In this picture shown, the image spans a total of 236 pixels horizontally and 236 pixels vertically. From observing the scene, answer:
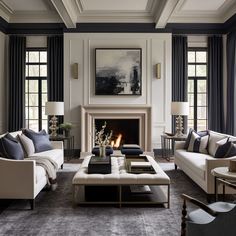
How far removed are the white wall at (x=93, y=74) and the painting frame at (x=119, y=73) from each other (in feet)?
0.42

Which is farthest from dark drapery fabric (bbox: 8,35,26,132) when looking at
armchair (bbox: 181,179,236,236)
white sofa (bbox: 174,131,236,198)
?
armchair (bbox: 181,179,236,236)

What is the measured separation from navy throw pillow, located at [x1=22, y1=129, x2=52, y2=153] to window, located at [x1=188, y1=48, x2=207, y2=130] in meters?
4.31

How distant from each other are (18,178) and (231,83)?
582 centimetres

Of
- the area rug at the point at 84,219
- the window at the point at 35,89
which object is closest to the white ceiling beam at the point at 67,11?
the window at the point at 35,89

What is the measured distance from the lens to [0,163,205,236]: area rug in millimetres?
3197

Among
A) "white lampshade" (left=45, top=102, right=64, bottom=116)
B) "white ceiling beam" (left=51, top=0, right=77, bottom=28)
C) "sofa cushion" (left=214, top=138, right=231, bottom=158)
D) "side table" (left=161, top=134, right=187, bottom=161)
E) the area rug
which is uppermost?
"white ceiling beam" (left=51, top=0, right=77, bottom=28)

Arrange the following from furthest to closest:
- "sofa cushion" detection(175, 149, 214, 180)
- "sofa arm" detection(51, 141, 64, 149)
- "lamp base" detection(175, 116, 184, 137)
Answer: "lamp base" detection(175, 116, 184, 137) → "sofa arm" detection(51, 141, 64, 149) → "sofa cushion" detection(175, 149, 214, 180)

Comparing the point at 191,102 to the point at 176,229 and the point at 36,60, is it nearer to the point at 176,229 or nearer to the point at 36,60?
the point at 36,60

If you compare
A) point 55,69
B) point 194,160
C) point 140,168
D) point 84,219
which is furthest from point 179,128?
point 84,219

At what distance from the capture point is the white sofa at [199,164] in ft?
13.7

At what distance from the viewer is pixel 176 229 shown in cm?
327

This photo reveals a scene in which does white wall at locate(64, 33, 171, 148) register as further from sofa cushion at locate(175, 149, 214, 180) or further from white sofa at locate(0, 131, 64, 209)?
white sofa at locate(0, 131, 64, 209)

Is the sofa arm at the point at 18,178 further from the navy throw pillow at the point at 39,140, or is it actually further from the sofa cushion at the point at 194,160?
the sofa cushion at the point at 194,160

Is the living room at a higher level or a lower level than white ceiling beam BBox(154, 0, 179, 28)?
lower
